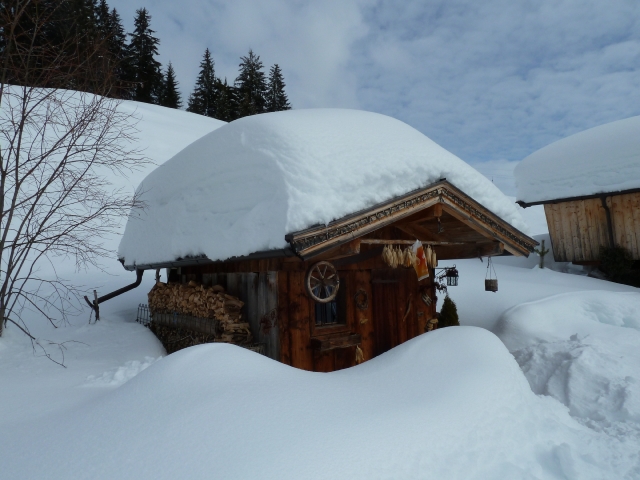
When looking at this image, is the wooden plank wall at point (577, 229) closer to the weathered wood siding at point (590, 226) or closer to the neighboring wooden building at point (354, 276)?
the weathered wood siding at point (590, 226)

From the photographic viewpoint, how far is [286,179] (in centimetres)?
512

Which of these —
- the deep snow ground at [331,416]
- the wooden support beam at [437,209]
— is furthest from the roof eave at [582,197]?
the wooden support beam at [437,209]

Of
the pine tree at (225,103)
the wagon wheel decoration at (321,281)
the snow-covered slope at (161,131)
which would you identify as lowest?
the wagon wheel decoration at (321,281)

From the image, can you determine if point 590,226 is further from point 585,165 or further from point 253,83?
point 253,83

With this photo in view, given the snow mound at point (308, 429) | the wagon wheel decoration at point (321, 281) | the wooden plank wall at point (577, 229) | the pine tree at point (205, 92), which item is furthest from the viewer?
the pine tree at point (205, 92)

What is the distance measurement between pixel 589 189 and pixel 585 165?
1050 mm

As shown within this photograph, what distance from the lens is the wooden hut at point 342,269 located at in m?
5.43

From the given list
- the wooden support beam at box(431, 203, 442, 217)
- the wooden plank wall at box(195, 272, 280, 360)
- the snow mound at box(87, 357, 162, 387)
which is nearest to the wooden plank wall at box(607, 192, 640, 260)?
the wooden support beam at box(431, 203, 442, 217)

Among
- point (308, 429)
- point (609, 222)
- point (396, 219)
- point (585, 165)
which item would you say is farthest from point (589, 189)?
point (308, 429)

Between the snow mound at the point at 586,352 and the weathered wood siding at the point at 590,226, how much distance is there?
4.89 metres

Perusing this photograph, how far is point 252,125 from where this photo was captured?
652 cm

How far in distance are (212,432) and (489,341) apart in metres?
3.59

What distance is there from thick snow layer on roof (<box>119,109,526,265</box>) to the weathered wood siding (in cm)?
959

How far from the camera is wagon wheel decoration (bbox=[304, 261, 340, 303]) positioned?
19.3ft
